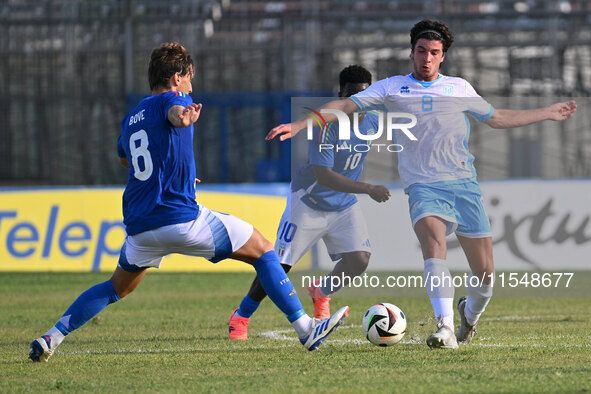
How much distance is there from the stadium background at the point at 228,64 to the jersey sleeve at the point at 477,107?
12.6m

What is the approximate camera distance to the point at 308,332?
6.06m

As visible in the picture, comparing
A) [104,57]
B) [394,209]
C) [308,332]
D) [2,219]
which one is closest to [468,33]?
[104,57]

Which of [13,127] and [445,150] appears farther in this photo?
[13,127]

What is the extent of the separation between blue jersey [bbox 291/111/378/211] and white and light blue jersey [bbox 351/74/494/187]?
0.80 metres

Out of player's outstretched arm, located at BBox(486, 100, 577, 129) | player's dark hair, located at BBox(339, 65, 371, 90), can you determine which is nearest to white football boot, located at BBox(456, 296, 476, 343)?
player's outstretched arm, located at BBox(486, 100, 577, 129)

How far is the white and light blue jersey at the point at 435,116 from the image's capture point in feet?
21.7

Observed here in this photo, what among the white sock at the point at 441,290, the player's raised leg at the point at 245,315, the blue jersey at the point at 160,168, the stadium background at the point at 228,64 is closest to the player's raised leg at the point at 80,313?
the blue jersey at the point at 160,168

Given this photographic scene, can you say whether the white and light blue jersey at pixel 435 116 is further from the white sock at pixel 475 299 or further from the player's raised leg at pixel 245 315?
the player's raised leg at pixel 245 315

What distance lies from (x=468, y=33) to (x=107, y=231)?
10842mm

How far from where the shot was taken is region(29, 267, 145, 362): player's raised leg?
6.11 metres

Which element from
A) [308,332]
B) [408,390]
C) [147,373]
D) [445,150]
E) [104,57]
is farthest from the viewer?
[104,57]

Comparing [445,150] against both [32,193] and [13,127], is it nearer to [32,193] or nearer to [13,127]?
[32,193]

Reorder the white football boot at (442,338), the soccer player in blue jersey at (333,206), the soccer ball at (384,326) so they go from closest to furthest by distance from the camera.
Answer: the white football boot at (442,338)
the soccer ball at (384,326)
the soccer player in blue jersey at (333,206)

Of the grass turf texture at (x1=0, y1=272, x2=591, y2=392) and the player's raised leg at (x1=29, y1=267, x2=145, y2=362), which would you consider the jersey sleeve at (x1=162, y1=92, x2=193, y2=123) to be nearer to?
the player's raised leg at (x1=29, y1=267, x2=145, y2=362)
